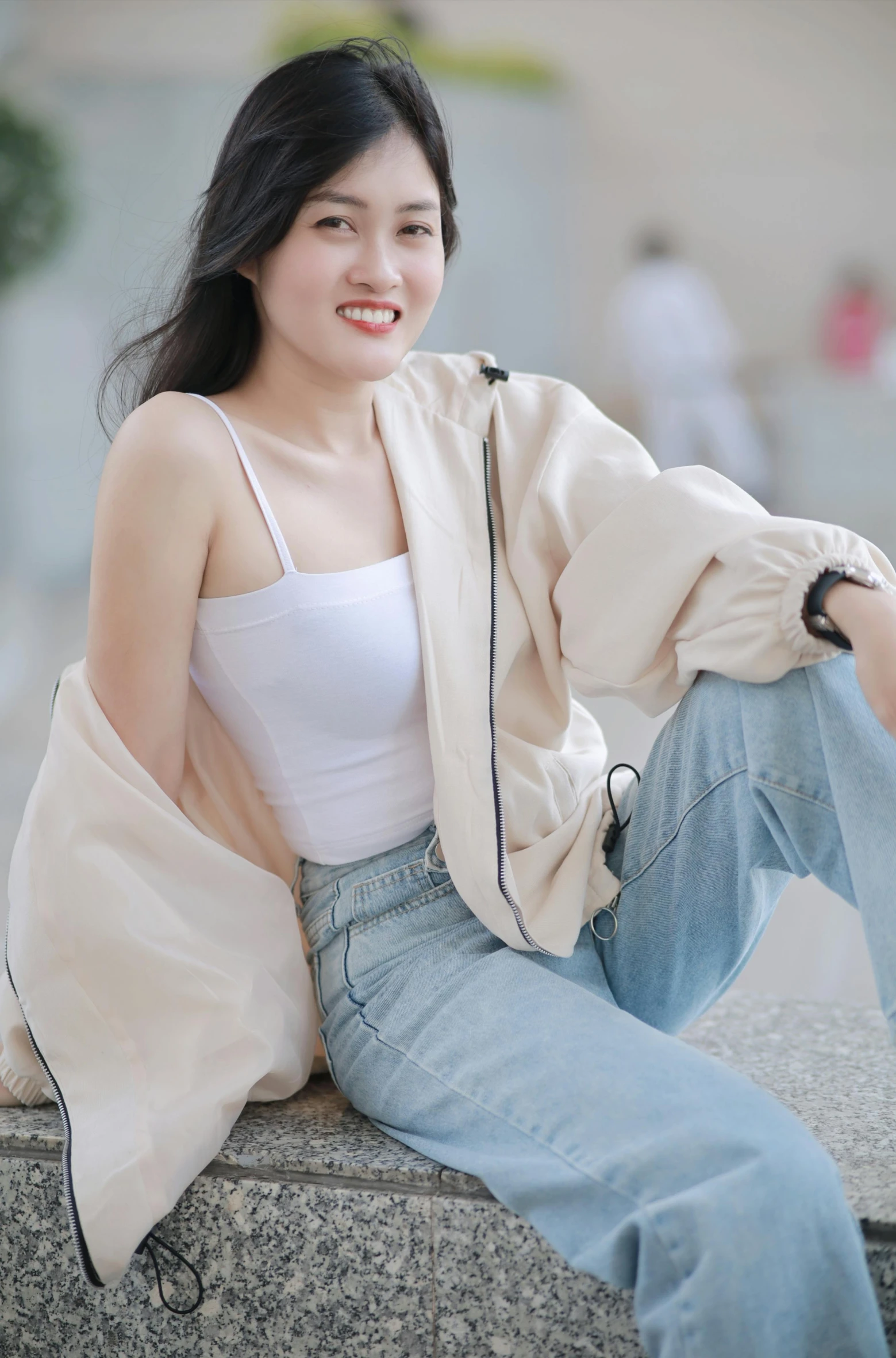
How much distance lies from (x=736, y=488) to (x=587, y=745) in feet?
1.16

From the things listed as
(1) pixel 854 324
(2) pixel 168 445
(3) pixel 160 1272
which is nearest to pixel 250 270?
(2) pixel 168 445

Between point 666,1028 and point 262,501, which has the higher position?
point 262,501

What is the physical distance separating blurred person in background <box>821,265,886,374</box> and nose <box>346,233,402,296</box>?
8.78 metres

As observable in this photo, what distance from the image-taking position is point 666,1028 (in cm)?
140

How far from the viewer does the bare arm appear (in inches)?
49.2

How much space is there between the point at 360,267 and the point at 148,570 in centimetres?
40

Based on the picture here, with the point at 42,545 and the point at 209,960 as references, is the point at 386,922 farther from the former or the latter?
the point at 42,545

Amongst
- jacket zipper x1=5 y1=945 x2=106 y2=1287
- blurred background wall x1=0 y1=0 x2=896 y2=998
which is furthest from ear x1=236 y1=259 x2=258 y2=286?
blurred background wall x1=0 y1=0 x2=896 y2=998

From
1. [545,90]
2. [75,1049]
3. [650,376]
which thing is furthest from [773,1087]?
[545,90]

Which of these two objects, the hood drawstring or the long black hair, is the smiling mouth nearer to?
the long black hair

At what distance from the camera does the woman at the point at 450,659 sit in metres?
1.15

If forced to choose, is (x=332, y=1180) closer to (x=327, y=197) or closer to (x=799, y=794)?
(x=799, y=794)

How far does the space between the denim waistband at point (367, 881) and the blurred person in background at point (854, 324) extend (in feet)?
29.3

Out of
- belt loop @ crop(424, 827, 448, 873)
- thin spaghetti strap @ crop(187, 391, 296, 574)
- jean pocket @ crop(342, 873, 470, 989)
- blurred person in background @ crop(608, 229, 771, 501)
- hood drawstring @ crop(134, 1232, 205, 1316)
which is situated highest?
thin spaghetti strap @ crop(187, 391, 296, 574)
